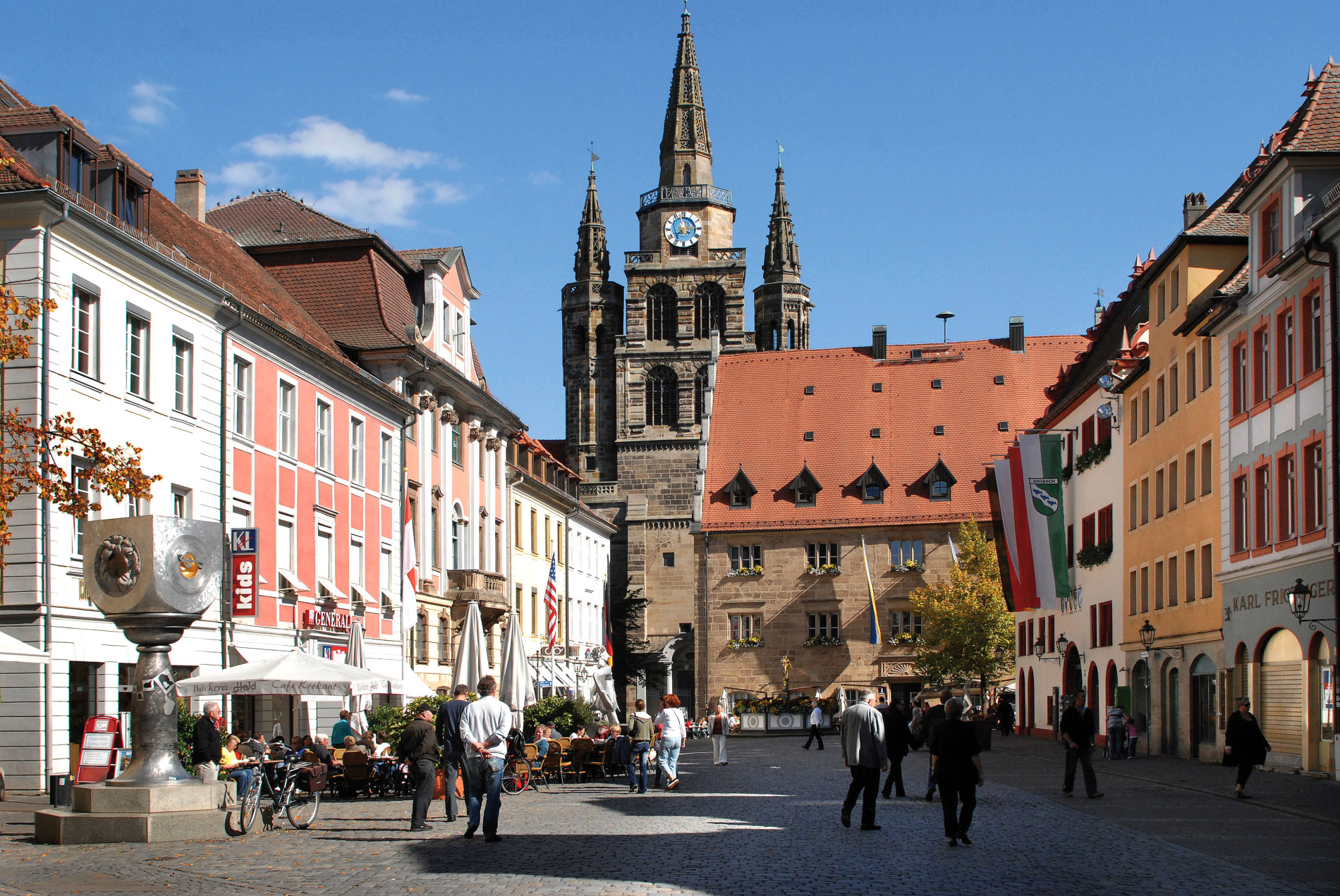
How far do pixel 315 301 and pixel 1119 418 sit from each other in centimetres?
2008

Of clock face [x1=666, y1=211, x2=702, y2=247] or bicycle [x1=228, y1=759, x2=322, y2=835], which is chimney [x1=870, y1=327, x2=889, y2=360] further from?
bicycle [x1=228, y1=759, x2=322, y2=835]

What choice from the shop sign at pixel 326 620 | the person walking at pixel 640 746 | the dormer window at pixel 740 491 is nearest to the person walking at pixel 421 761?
the person walking at pixel 640 746

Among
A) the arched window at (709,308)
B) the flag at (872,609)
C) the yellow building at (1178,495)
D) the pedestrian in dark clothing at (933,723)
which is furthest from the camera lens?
the arched window at (709,308)

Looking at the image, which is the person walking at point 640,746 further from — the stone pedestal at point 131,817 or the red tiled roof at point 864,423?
the red tiled roof at point 864,423

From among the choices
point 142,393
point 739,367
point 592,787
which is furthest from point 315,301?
point 739,367

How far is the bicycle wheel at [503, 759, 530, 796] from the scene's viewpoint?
79.9ft

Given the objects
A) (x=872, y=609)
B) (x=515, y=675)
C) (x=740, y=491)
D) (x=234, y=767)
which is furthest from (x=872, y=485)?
(x=234, y=767)

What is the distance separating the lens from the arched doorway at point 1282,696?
89.6 feet

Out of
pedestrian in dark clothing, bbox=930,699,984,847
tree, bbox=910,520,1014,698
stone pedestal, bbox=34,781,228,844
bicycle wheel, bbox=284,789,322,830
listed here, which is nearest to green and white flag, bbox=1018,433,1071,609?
tree, bbox=910,520,1014,698

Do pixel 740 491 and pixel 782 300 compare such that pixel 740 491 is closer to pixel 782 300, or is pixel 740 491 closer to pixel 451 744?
pixel 782 300

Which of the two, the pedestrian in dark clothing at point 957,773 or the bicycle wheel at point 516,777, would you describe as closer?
the pedestrian in dark clothing at point 957,773

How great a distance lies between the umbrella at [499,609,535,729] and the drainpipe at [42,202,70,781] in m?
9.07

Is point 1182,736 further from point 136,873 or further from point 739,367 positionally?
point 739,367

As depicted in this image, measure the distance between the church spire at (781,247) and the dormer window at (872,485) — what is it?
36.1 metres
